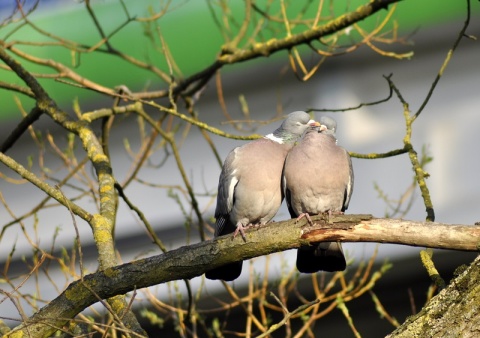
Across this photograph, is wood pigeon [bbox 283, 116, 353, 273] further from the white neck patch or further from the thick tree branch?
the thick tree branch

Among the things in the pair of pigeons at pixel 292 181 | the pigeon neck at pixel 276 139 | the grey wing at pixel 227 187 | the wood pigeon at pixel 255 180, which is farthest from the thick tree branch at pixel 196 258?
the pigeon neck at pixel 276 139

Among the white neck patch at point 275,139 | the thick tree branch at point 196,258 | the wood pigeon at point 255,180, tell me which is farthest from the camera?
the white neck patch at point 275,139

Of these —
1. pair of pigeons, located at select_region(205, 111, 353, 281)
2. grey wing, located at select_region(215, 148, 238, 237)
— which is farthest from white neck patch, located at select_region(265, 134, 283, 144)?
grey wing, located at select_region(215, 148, 238, 237)

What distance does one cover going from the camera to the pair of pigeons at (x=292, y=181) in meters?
4.29

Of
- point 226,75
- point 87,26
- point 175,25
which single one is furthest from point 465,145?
point 87,26

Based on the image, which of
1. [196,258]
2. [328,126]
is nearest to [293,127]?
[328,126]

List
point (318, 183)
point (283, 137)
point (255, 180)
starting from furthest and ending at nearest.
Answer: point (283, 137) < point (255, 180) < point (318, 183)

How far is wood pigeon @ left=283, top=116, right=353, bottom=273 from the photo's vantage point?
4.27 m

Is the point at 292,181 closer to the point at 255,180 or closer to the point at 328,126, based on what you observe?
the point at 255,180

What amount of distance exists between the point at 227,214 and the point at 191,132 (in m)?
4.97

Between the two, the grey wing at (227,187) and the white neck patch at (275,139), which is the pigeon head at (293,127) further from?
the grey wing at (227,187)

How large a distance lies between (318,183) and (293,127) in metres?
0.51

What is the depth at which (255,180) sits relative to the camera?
4.45m

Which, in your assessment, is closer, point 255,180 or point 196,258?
point 196,258
